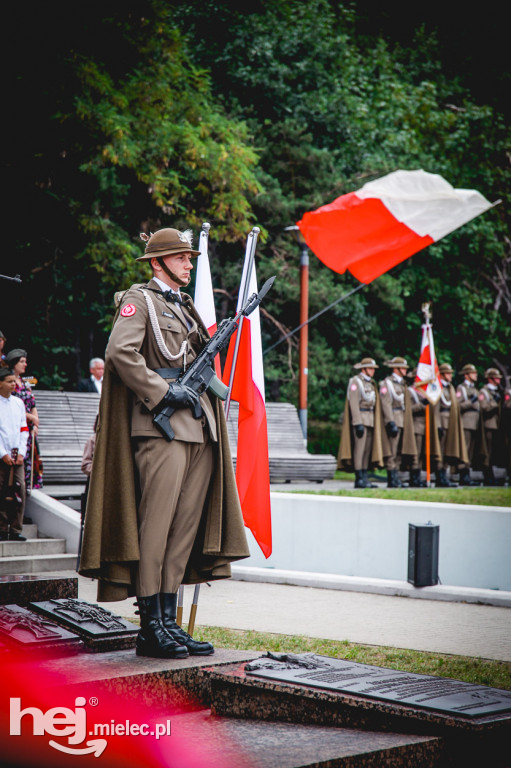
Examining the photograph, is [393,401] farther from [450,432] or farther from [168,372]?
[168,372]

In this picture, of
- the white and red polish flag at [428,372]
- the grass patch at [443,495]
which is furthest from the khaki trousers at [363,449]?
the grass patch at [443,495]

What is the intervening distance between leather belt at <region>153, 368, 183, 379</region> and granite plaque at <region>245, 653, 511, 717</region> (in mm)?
1525

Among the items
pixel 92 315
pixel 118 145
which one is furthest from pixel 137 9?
pixel 92 315

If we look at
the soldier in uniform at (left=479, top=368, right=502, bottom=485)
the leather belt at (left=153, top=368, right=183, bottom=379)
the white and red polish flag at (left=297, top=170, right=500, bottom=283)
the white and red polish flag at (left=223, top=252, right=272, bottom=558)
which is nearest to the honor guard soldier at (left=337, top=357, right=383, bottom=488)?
the soldier in uniform at (left=479, top=368, right=502, bottom=485)

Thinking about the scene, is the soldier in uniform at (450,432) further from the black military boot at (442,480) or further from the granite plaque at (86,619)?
the granite plaque at (86,619)

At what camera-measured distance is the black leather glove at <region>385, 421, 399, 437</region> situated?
720 inches

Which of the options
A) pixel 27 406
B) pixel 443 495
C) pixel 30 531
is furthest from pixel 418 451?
pixel 30 531

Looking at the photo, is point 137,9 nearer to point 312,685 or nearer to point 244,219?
point 244,219

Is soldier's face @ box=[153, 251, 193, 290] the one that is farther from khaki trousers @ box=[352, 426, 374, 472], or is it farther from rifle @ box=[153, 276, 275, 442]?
khaki trousers @ box=[352, 426, 374, 472]

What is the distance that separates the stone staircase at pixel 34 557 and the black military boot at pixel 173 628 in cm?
486

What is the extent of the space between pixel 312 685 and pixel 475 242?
83.0 ft

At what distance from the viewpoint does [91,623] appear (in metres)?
5.47

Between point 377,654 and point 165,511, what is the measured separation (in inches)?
88.0

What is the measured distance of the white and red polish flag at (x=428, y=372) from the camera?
18562mm
